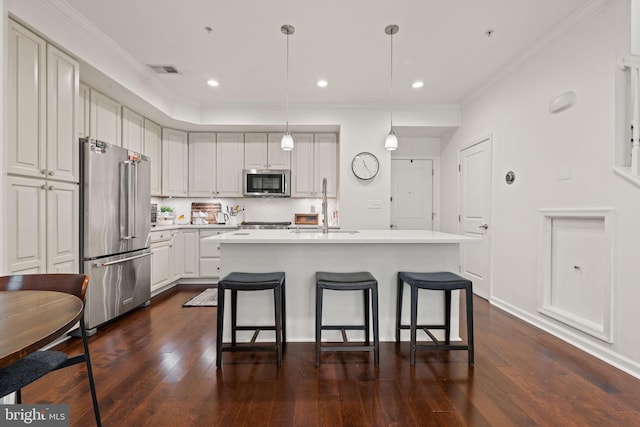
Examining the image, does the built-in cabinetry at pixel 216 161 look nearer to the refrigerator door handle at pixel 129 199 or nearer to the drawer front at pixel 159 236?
the drawer front at pixel 159 236

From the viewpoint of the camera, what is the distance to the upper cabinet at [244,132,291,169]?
16.0ft

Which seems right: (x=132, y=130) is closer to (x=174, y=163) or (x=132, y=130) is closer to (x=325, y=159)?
(x=174, y=163)

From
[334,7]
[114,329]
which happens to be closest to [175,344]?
[114,329]

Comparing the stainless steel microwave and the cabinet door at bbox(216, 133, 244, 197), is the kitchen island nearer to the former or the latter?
the stainless steel microwave

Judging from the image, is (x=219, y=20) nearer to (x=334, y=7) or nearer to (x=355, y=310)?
(x=334, y=7)

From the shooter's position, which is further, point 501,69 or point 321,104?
point 321,104

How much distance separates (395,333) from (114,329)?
105 inches

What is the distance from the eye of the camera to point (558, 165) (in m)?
2.71

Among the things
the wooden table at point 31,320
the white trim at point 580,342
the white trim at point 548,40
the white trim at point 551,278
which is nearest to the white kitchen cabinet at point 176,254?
the wooden table at point 31,320

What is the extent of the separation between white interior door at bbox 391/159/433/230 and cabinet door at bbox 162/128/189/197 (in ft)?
11.8

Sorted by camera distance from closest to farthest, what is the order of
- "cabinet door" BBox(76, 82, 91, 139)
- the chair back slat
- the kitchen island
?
the chair back slat → the kitchen island → "cabinet door" BBox(76, 82, 91, 139)

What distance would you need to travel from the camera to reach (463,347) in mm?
2109

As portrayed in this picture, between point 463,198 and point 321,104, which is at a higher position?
point 321,104

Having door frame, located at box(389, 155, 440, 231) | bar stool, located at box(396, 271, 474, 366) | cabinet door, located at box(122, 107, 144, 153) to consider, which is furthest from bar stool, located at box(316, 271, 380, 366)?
door frame, located at box(389, 155, 440, 231)
